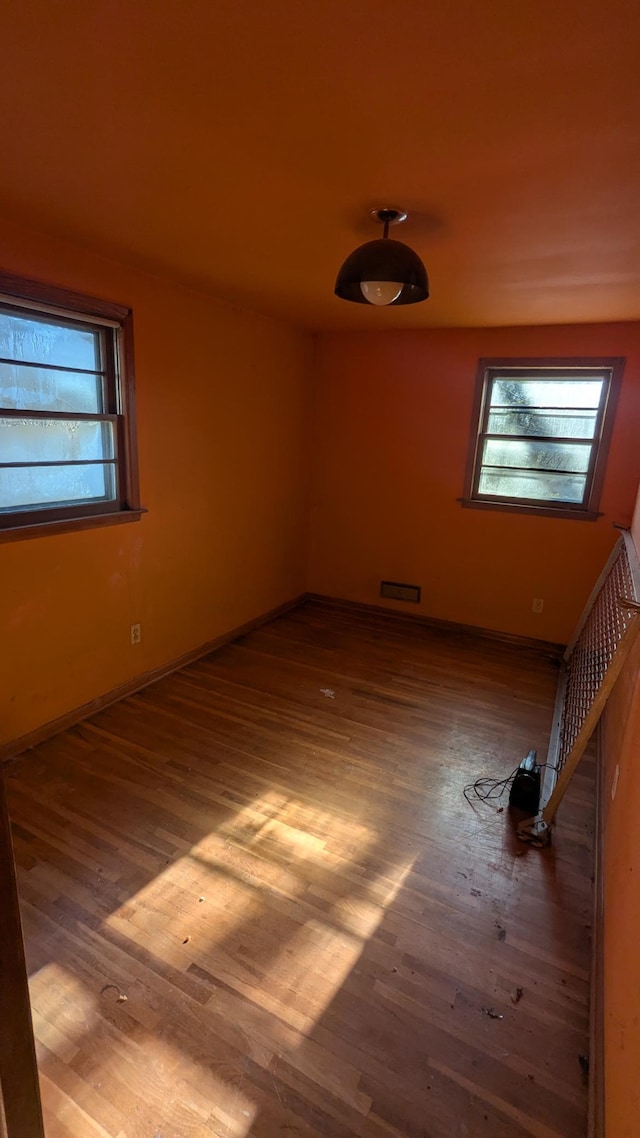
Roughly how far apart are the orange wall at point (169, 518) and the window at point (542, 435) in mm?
1511

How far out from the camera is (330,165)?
1558mm

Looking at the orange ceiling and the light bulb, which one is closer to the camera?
the orange ceiling

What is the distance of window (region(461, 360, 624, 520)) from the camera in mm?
3668

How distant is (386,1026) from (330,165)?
2451 millimetres

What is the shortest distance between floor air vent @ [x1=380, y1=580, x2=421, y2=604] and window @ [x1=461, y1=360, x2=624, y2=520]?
34.1 inches

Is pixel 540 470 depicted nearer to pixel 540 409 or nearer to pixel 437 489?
pixel 540 409

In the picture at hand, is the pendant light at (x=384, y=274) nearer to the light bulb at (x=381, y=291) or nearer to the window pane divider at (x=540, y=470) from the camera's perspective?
the light bulb at (x=381, y=291)

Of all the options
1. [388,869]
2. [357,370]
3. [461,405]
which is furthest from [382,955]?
[357,370]

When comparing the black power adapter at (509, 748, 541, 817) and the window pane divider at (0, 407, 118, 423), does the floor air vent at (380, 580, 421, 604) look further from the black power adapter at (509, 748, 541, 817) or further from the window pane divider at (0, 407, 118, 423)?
the window pane divider at (0, 407, 118, 423)

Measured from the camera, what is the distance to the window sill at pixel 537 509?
3.79m

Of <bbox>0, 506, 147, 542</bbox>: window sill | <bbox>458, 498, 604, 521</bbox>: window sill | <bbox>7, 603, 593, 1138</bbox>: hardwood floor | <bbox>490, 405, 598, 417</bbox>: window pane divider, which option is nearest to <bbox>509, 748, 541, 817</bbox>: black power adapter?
<bbox>7, 603, 593, 1138</bbox>: hardwood floor

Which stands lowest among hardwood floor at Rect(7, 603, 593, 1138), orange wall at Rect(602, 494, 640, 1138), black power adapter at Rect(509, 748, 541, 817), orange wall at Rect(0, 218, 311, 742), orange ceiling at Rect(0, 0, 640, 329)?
hardwood floor at Rect(7, 603, 593, 1138)

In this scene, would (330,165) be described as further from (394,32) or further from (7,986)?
(7,986)

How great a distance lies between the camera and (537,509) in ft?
12.9
